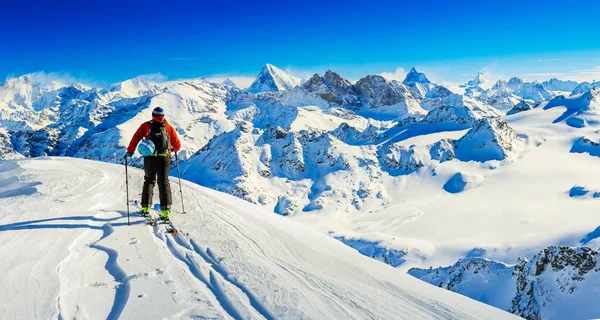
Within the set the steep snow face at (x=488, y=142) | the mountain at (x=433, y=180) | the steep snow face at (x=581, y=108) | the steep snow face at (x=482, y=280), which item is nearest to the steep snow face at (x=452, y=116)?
the mountain at (x=433, y=180)

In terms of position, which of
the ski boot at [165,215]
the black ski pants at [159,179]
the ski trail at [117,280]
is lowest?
the ski trail at [117,280]

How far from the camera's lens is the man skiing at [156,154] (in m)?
8.40

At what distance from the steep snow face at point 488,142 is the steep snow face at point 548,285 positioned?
4949 inches

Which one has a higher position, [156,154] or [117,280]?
[156,154]

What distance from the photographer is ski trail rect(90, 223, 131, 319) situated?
4.16 metres

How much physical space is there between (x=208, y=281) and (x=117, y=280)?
A: 3.97ft

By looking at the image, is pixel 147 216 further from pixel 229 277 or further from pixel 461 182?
pixel 461 182

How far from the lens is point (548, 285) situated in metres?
18.2

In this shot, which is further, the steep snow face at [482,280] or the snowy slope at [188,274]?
the steep snow face at [482,280]

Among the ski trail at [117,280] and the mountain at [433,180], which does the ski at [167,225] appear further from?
the mountain at [433,180]

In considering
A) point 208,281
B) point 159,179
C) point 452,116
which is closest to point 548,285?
point 159,179

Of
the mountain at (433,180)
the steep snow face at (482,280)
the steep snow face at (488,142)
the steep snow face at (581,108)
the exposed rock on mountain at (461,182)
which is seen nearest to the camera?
the steep snow face at (482,280)

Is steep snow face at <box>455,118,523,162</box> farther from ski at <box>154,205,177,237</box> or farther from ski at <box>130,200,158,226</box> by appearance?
ski at <box>154,205,177,237</box>

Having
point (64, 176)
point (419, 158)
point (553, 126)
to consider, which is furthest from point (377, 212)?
point (64, 176)
